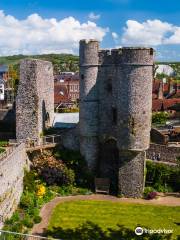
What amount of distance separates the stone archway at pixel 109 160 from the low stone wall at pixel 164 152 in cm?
268

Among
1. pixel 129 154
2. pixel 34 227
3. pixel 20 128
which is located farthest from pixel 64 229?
pixel 20 128

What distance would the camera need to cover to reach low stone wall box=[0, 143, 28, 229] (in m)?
24.4

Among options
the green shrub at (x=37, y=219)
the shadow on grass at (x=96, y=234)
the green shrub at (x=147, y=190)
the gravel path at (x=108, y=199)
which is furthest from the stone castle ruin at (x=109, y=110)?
the green shrub at (x=37, y=219)

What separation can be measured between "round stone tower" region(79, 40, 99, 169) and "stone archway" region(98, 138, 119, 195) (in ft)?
1.95

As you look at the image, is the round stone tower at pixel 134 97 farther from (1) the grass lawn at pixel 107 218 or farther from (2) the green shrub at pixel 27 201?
(2) the green shrub at pixel 27 201

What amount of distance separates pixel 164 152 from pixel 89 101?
7122 mm

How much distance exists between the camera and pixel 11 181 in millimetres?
26500

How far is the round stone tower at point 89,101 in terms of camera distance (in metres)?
32.3

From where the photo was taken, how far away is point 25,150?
32.5m

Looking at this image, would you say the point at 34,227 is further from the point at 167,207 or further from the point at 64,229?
the point at 167,207

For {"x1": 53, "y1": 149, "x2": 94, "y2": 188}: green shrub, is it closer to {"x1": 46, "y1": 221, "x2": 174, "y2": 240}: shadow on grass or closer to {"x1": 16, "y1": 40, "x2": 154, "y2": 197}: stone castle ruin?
{"x1": 16, "y1": 40, "x2": 154, "y2": 197}: stone castle ruin

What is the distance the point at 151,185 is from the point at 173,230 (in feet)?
24.7

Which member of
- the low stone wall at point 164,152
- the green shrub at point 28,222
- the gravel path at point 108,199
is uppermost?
the low stone wall at point 164,152

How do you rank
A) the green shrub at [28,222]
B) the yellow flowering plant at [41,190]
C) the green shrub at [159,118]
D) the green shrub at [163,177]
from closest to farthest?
the green shrub at [28,222], the yellow flowering plant at [41,190], the green shrub at [163,177], the green shrub at [159,118]
